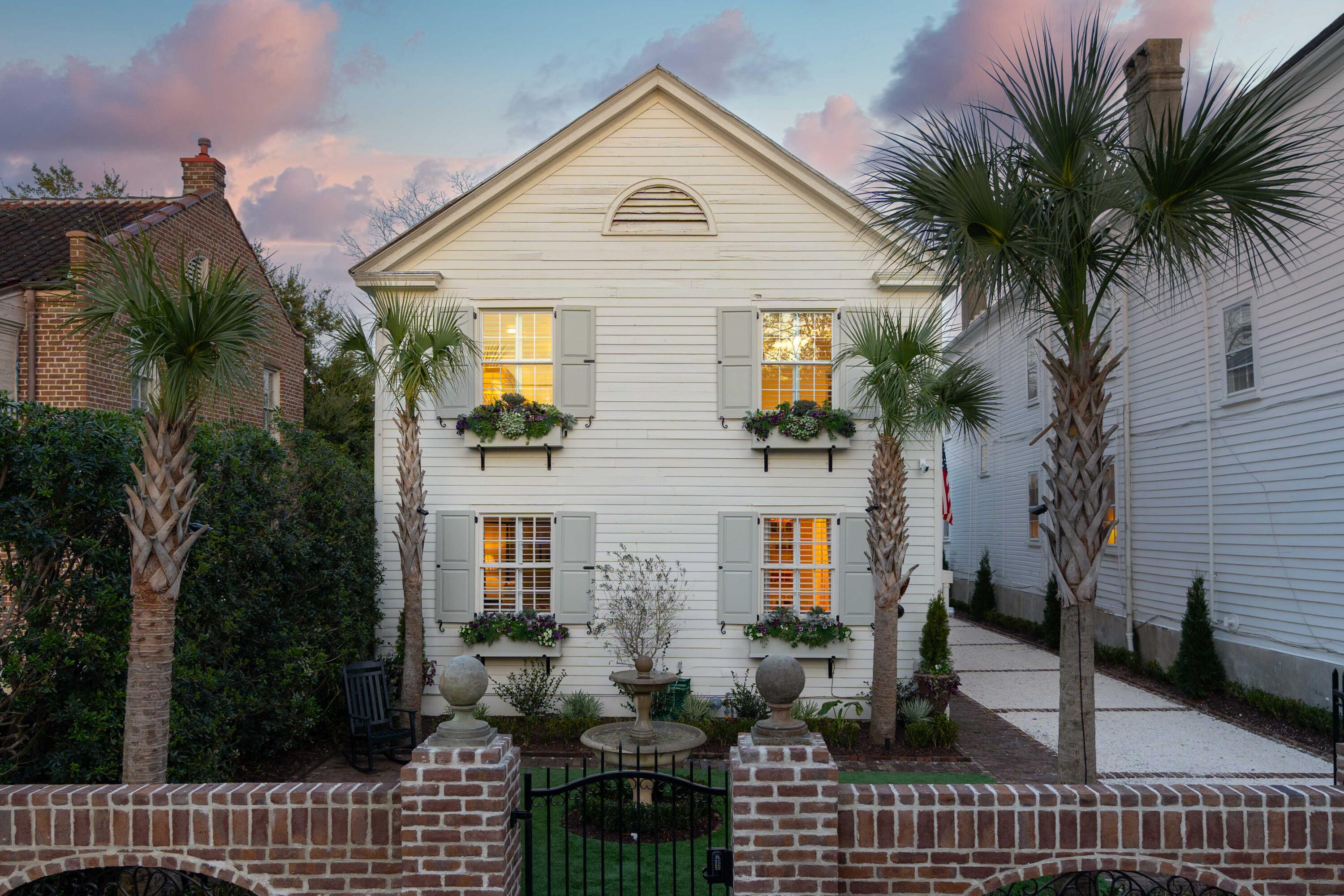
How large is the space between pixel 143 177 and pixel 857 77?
101 ft

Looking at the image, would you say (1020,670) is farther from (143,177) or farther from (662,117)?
(143,177)

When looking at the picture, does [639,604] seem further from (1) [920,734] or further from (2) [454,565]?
(1) [920,734]

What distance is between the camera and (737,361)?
39.2ft

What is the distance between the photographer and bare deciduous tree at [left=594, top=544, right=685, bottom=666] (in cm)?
1157

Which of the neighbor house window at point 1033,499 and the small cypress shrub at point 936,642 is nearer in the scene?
the small cypress shrub at point 936,642

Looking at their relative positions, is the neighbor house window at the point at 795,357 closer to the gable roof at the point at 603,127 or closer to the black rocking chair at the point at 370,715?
the gable roof at the point at 603,127

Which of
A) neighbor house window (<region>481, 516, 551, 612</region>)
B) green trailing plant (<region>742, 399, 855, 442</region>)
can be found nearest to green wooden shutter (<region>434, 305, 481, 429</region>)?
neighbor house window (<region>481, 516, 551, 612</region>)

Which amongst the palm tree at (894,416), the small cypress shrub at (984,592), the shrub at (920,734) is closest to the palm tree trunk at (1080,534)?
the palm tree at (894,416)

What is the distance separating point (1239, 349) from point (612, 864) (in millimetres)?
11696

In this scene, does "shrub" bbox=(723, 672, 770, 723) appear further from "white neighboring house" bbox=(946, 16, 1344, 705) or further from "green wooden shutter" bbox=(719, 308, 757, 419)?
"white neighboring house" bbox=(946, 16, 1344, 705)

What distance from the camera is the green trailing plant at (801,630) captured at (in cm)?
1163

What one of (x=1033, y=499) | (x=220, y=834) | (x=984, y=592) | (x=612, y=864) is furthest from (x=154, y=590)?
(x=984, y=592)

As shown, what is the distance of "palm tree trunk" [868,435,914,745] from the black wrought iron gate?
105 inches

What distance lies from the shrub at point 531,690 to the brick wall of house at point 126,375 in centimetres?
483
